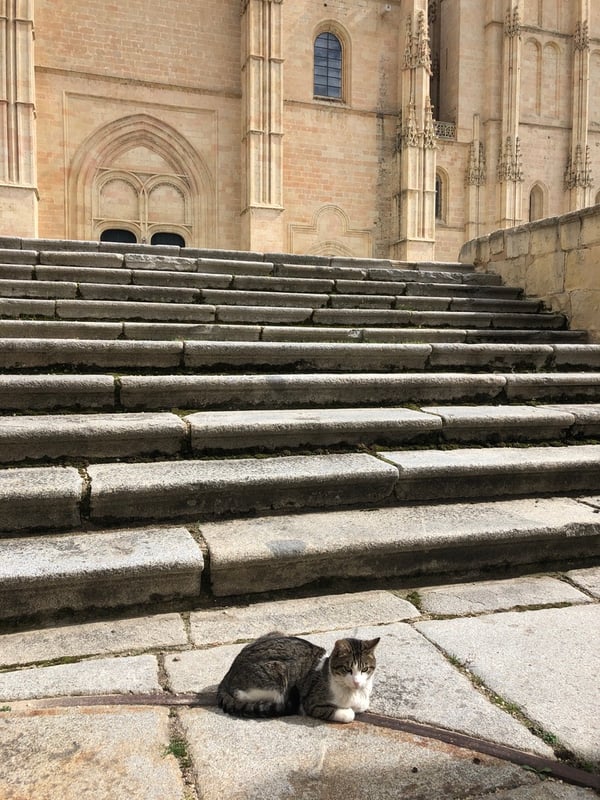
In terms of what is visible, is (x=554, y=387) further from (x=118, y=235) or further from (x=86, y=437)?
(x=118, y=235)

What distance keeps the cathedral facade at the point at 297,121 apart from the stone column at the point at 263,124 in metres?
0.06

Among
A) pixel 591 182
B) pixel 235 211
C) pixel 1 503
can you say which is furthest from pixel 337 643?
pixel 591 182

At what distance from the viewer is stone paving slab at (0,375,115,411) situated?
3875 mm

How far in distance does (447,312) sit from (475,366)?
1.32 metres

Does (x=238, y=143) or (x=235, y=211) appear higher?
(x=238, y=143)

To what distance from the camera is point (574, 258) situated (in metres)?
6.61

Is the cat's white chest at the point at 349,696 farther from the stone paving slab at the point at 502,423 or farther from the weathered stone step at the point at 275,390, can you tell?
the weathered stone step at the point at 275,390

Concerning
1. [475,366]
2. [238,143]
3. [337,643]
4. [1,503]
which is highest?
[238,143]

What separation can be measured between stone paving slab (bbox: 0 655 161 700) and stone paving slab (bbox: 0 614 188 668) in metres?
0.08

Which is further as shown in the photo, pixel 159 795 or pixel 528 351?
pixel 528 351

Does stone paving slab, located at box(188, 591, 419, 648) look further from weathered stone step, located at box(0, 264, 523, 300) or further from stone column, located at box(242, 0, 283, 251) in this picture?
stone column, located at box(242, 0, 283, 251)

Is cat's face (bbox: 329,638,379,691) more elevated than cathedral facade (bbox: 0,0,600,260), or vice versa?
cathedral facade (bbox: 0,0,600,260)

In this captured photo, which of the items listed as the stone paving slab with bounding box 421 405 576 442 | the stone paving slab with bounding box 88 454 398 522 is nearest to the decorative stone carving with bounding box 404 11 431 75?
the stone paving slab with bounding box 421 405 576 442

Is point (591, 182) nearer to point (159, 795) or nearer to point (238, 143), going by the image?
point (238, 143)
